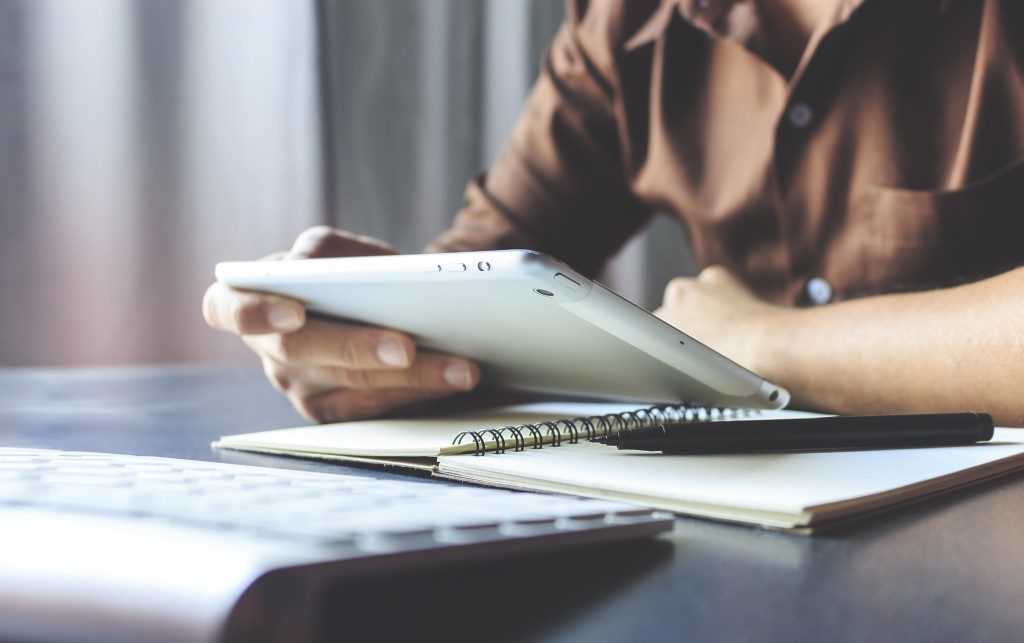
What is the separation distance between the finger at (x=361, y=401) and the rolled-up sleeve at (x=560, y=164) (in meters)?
0.50

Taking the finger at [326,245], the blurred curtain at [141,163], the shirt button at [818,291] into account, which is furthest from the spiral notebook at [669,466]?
the blurred curtain at [141,163]

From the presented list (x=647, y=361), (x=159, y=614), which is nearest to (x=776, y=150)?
(x=647, y=361)

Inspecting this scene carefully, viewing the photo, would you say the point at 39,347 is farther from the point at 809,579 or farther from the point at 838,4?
the point at 809,579

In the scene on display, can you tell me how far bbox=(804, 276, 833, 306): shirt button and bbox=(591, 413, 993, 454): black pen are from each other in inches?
20.1

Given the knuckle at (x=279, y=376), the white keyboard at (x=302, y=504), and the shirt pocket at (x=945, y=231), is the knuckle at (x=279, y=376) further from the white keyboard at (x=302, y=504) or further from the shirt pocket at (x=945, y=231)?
the shirt pocket at (x=945, y=231)

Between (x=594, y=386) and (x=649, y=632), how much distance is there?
38 centimetres

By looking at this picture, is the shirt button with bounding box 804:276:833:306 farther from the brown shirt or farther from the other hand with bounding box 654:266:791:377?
the other hand with bounding box 654:266:791:377

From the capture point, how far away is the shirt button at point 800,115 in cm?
92

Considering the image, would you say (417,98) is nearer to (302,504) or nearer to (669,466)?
(669,466)

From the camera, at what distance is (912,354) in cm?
62

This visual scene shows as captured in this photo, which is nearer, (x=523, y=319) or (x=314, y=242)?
(x=523, y=319)

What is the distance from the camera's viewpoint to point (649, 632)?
224 mm

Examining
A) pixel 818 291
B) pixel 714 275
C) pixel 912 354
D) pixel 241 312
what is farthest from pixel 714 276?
pixel 241 312

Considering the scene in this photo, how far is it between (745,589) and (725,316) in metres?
0.55
